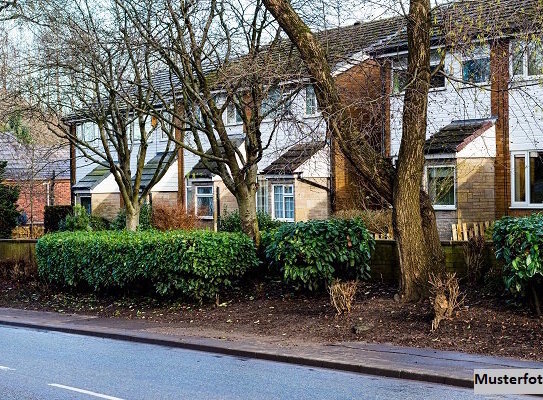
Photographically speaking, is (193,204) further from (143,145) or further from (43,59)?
(43,59)

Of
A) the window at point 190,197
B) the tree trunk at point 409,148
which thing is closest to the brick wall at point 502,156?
the tree trunk at point 409,148

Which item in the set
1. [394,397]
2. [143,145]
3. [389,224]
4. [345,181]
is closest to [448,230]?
[389,224]

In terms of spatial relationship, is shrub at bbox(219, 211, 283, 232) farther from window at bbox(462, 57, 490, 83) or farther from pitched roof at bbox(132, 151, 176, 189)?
window at bbox(462, 57, 490, 83)

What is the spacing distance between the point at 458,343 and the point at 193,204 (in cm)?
2549

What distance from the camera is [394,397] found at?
31.6 feet

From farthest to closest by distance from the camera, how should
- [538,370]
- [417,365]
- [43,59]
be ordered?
[43,59], [417,365], [538,370]

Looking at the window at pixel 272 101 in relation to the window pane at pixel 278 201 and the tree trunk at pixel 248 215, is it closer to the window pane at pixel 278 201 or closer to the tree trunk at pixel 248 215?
the tree trunk at pixel 248 215

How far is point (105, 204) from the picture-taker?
4309 centimetres

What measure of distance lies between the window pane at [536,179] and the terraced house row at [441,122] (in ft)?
0.10

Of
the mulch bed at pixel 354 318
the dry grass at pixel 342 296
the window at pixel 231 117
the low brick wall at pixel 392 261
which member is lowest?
the mulch bed at pixel 354 318

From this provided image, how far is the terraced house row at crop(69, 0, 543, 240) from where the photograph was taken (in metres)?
15.1

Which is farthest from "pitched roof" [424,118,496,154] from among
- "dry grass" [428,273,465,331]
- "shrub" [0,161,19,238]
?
"shrub" [0,161,19,238]

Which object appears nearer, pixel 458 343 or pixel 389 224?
pixel 458 343

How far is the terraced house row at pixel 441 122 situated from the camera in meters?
15.1
